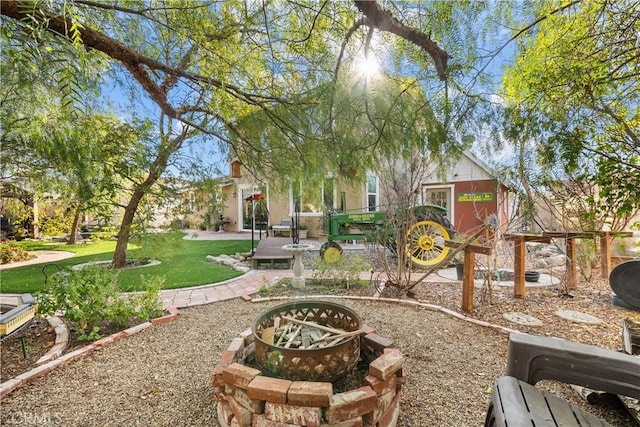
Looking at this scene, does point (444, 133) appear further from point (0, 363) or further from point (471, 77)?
point (0, 363)

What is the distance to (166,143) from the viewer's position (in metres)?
4.28

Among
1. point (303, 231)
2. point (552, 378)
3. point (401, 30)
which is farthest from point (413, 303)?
point (303, 231)

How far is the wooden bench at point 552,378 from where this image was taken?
1.17 metres

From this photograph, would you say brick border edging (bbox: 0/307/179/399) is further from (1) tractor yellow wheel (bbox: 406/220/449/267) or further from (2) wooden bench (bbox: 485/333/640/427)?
(1) tractor yellow wheel (bbox: 406/220/449/267)

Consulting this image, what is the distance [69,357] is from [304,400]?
7.97ft

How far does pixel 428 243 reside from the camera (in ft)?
19.7

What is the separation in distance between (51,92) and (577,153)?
3639 mm

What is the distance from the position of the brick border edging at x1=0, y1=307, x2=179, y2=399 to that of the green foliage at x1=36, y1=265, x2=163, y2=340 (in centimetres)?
13

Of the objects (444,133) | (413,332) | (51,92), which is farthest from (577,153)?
(51,92)

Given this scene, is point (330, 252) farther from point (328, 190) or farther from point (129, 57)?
point (129, 57)

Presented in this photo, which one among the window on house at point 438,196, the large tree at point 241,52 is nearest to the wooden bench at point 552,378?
the large tree at point 241,52

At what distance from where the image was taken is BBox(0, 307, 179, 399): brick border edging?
6.86 ft

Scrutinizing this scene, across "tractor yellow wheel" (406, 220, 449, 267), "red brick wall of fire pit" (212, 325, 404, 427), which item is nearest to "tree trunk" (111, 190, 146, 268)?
"red brick wall of fire pit" (212, 325, 404, 427)

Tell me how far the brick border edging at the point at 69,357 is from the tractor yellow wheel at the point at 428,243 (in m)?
4.73
